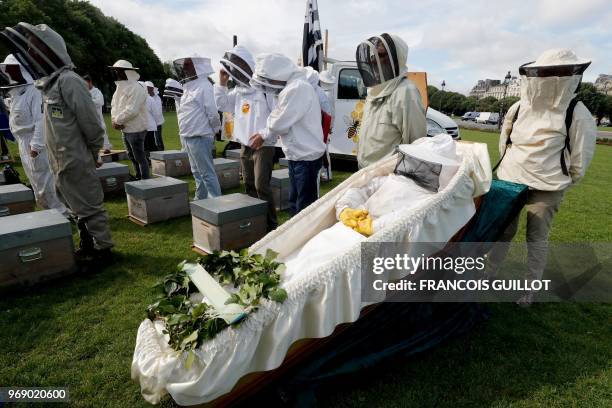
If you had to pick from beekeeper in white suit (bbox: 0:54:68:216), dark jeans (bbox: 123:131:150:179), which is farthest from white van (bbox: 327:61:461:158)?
beekeeper in white suit (bbox: 0:54:68:216)

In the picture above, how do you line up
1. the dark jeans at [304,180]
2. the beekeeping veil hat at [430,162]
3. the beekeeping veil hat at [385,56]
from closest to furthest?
the beekeeping veil hat at [430,162], the beekeeping veil hat at [385,56], the dark jeans at [304,180]

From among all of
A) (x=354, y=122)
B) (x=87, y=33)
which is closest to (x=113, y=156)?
(x=354, y=122)

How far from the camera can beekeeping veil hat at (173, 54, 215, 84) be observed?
4.81m

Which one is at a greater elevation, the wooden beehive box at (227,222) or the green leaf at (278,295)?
the green leaf at (278,295)

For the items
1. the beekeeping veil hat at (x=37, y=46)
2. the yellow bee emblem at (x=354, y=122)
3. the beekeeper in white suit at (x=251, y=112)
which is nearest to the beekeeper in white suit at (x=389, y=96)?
the beekeeper in white suit at (x=251, y=112)

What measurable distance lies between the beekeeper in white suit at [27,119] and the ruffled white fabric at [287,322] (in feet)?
12.9

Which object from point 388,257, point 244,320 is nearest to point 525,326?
point 388,257

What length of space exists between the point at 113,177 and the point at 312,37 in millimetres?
5047

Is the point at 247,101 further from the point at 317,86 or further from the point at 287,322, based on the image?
the point at 287,322

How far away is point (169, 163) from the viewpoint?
7.45 meters

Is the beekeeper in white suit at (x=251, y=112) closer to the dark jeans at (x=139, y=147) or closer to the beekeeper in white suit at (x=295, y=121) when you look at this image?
the beekeeper in white suit at (x=295, y=121)

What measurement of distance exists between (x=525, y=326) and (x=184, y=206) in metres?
4.56

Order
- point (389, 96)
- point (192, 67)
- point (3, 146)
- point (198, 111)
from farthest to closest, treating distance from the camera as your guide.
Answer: point (3, 146), point (198, 111), point (192, 67), point (389, 96)

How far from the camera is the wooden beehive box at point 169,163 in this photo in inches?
291
